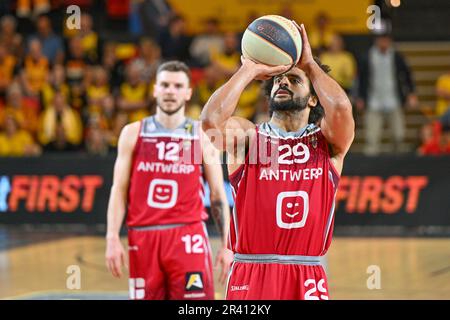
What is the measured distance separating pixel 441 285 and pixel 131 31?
41.4 feet

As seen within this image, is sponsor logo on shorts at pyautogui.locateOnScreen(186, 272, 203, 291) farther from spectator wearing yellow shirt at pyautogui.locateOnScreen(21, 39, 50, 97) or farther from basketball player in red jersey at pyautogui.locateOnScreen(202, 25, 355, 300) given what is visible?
spectator wearing yellow shirt at pyautogui.locateOnScreen(21, 39, 50, 97)

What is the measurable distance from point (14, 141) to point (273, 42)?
12.8 m

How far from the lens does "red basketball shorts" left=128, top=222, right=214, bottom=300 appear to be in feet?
25.0

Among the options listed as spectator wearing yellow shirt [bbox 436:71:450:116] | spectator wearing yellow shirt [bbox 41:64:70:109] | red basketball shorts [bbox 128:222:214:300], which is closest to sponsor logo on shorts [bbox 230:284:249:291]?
red basketball shorts [bbox 128:222:214:300]

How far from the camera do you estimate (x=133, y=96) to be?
59.2 ft

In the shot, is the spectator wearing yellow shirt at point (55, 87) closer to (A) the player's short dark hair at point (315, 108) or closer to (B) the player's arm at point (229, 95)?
(A) the player's short dark hair at point (315, 108)

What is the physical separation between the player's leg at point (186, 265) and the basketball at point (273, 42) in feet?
8.22

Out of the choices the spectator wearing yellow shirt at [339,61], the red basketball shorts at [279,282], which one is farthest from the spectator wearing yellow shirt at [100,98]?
the red basketball shorts at [279,282]

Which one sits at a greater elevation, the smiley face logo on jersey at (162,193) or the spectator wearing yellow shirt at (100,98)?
the spectator wearing yellow shirt at (100,98)

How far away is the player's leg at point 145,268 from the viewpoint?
7629 millimetres

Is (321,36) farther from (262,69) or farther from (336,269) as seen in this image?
(262,69)

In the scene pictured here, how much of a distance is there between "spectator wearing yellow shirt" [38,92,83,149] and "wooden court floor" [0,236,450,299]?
283 centimetres

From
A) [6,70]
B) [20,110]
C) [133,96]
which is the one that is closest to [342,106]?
[133,96]
